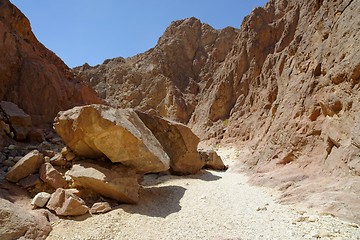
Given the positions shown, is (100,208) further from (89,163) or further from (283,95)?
(283,95)

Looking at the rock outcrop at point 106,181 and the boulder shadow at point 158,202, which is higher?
the rock outcrop at point 106,181

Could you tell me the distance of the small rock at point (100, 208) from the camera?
20.3ft

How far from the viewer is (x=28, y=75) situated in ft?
38.8

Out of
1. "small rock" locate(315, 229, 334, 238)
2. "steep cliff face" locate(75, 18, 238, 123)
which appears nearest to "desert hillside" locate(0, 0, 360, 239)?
"small rock" locate(315, 229, 334, 238)

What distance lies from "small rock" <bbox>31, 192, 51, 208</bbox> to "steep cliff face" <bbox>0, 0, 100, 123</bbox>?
5.81 metres

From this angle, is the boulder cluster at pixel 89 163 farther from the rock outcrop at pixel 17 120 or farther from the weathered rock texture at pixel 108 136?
the rock outcrop at pixel 17 120

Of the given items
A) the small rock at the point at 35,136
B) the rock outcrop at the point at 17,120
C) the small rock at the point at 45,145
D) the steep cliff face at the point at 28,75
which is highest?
the steep cliff face at the point at 28,75

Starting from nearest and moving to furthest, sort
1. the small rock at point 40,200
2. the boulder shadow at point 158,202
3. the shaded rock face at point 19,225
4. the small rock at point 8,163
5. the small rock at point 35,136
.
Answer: the shaded rock face at point 19,225 → the small rock at point 40,200 → the boulder shadow at point 158,202 → the small rock at point 8,163 → the small rock at point 35,136

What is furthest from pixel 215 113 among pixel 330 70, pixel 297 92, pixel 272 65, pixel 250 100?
pixel 330 70

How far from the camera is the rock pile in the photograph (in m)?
6.34

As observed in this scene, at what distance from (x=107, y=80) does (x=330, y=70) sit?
3400 centimetres

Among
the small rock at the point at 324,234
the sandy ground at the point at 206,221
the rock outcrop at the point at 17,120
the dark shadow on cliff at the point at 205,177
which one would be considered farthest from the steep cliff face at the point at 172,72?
the small rock at the point at 324,234

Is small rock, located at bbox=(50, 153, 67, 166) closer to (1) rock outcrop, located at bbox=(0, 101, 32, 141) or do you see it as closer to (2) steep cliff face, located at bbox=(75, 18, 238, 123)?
(1) rock outcrop, located at bbox=(0, 101, 32, 141)

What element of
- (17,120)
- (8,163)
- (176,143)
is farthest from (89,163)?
(176,143)
